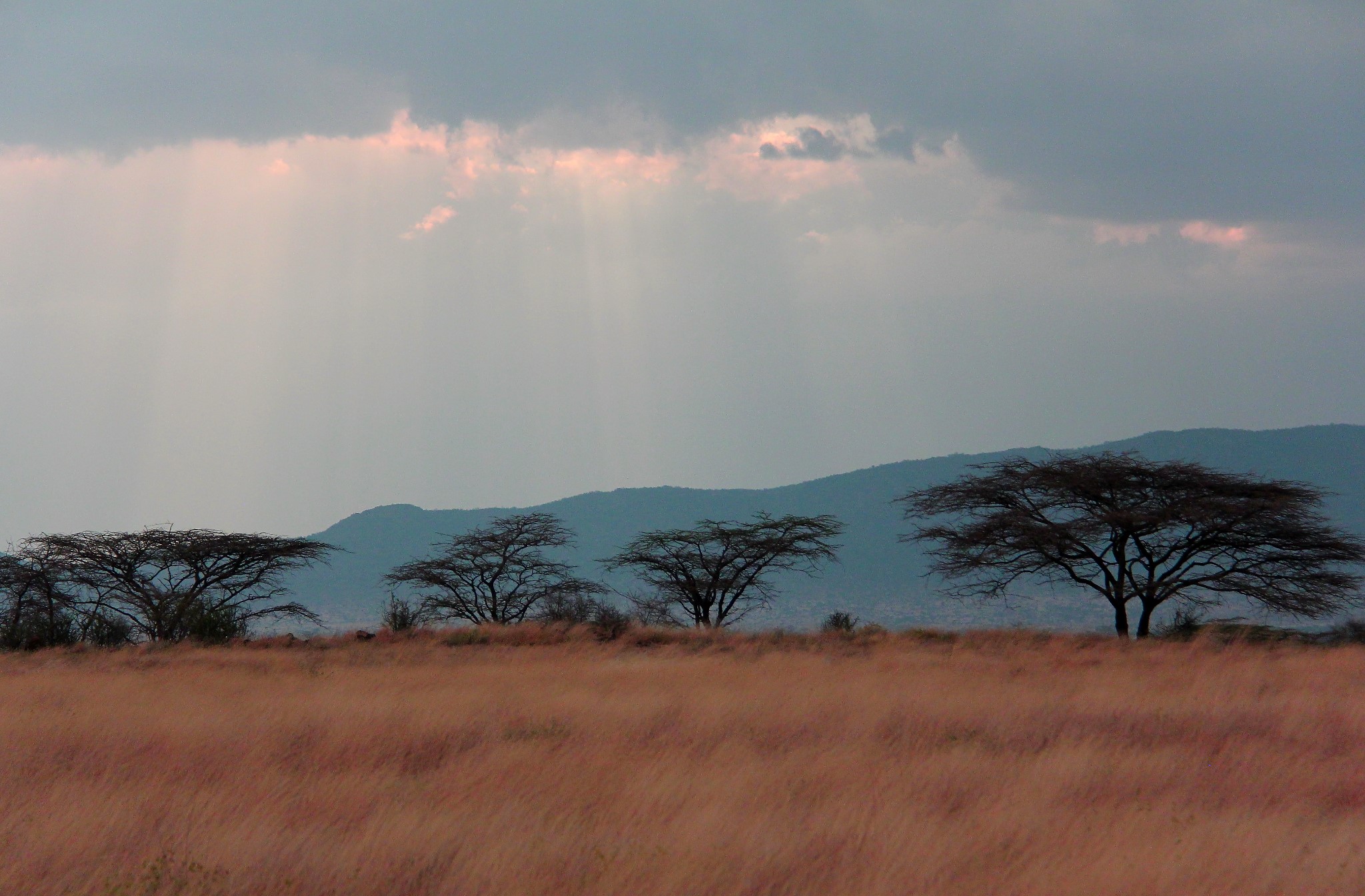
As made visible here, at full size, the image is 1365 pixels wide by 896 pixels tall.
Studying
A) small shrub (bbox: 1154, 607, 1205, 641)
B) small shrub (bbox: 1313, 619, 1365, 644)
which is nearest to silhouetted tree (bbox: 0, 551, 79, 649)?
small shrub (bbox: 1154, 607, 1205, 641)

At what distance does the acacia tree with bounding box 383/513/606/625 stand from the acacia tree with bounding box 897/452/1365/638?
19.2 meters

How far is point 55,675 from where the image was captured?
16.8 metres

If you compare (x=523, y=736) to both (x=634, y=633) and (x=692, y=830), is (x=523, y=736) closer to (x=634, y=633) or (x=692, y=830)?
(x=692, y=830)

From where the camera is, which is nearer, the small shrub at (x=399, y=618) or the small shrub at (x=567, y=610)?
the small shrub at (x=399, y=618)

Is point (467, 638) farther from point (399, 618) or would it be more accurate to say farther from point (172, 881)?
point (172, 881)

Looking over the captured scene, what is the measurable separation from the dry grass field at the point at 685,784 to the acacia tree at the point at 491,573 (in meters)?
26.4

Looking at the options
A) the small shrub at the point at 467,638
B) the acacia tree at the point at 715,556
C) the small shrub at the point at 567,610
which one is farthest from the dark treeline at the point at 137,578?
the acacia tree at the point at 715,556

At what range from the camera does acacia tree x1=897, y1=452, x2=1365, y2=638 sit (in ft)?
88.4

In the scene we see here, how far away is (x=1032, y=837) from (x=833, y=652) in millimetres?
15404

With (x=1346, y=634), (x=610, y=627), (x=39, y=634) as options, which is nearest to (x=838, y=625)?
(x=610, y=627)

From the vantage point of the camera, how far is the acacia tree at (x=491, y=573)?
42750 millimetres

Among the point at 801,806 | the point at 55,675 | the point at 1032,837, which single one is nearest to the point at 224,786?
the point at 801,806

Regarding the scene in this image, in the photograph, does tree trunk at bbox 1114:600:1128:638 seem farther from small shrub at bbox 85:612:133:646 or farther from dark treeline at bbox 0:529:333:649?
small shrub at bbox 85:612:133:646

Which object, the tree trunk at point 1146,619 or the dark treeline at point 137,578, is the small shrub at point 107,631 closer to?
the dark treeline at point 137,578
